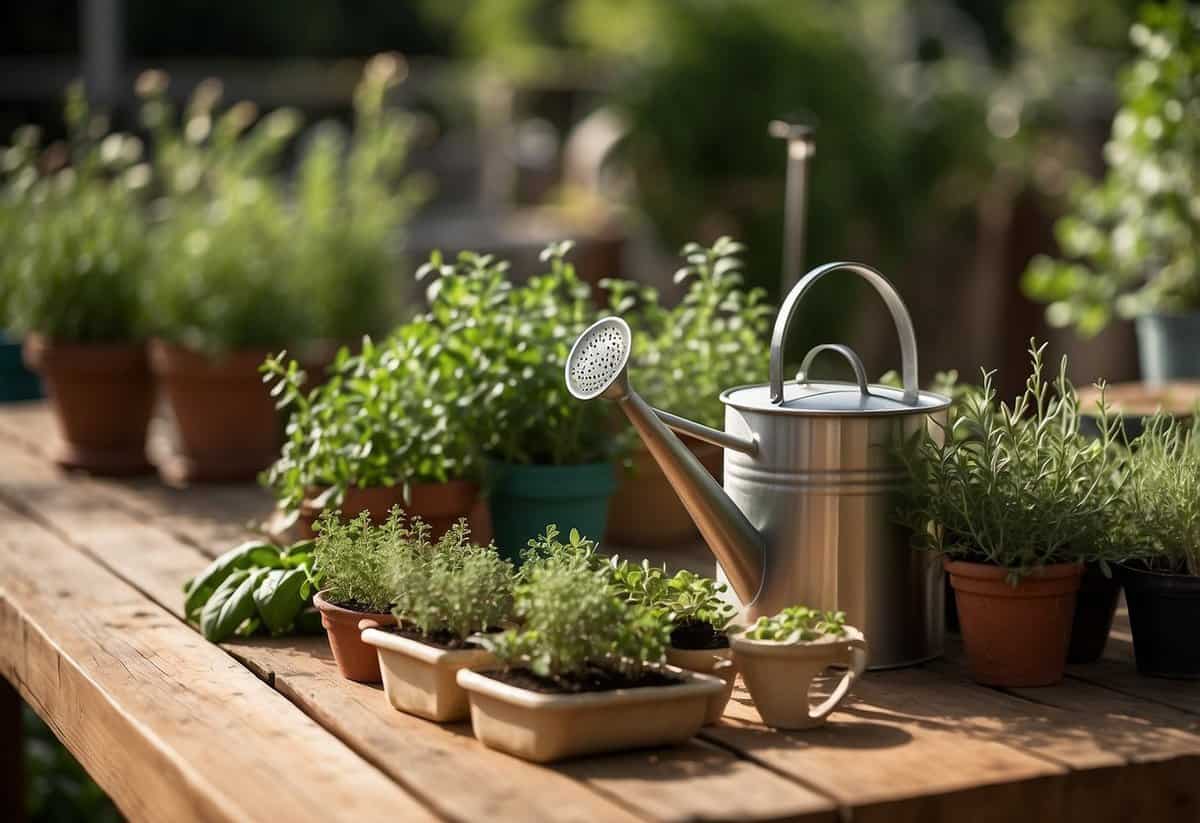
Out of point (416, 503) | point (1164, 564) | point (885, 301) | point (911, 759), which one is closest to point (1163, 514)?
point (1164, 564)

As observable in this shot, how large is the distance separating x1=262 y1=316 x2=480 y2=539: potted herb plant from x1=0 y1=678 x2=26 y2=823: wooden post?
3.53 feet

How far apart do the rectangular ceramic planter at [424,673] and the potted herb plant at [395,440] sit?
19.7 inches

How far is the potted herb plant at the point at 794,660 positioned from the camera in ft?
5.44

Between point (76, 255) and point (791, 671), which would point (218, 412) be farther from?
point (791, 671)

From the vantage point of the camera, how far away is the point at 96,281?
10.7ft

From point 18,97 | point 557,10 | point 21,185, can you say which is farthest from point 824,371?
point 557,10

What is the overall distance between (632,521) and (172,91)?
8.12 metres

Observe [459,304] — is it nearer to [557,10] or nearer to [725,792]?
[725,792]

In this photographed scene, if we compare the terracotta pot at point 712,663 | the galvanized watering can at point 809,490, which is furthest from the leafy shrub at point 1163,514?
the terracotta pot at point 712,663

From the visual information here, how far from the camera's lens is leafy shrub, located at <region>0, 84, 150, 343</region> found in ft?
10.7

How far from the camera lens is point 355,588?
1864 millimetres

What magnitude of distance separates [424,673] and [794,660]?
0.38 metres

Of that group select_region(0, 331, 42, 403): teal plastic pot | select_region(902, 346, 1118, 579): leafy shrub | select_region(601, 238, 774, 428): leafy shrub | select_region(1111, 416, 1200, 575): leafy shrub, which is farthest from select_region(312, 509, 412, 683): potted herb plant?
select_region(0, 331, 42, 403): teal plastic pot

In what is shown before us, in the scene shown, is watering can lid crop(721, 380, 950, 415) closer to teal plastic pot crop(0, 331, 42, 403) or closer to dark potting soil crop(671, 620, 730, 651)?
dark potting soil crop(671, 620, 730, 651)
